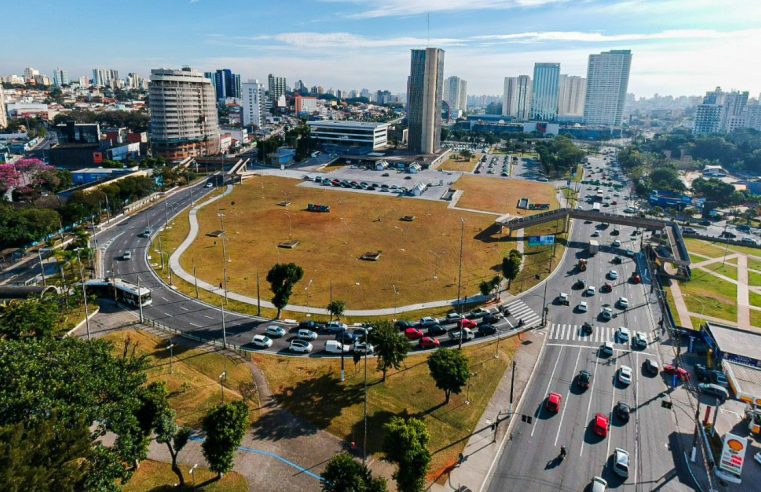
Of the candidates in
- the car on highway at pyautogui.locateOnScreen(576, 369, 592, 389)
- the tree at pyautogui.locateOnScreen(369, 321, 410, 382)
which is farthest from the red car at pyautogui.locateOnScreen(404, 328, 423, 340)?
the car on highway at pyautogui.locateOnScreen(576, 369, 592, 389)

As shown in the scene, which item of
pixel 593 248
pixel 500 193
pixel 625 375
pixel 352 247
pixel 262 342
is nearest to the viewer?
pixel 625 375

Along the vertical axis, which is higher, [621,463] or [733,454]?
[733,454]

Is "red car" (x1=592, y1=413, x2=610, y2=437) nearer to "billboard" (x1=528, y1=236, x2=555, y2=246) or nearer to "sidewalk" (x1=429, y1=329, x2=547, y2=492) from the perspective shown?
"sidewalk" (x1=429, y1=329, x2=547, y2=492)

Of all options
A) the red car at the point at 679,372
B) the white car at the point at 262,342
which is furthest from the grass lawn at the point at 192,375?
the red car at the point at 679,372

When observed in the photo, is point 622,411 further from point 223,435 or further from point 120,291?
point 120,291

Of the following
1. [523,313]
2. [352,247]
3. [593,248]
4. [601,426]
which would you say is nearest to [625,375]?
[601,426]

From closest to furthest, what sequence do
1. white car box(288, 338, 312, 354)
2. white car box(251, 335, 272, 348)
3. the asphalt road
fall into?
the asphalt road, white car box(288, 338, 312, 354), white car box(251, 335, 272, 348)

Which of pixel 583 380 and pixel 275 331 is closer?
pixel 583 380
